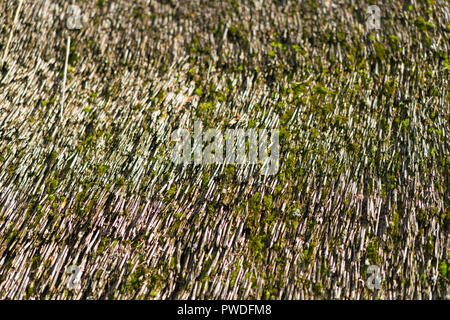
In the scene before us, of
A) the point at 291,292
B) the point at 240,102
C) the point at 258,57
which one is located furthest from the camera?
the point at 258,57

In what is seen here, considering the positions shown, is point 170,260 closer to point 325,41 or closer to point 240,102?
point 240,102

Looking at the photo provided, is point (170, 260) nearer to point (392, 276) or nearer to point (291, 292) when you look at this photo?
point (291, 292)

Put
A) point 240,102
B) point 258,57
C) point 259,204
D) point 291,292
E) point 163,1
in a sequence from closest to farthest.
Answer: point 291,292 → point 259,204 → point 240,102 → point 258,57 → point 163,1

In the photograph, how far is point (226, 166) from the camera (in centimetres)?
284

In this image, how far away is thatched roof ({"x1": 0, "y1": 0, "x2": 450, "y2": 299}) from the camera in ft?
8.16

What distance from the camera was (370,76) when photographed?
320 cm

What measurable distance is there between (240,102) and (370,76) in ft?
3.44

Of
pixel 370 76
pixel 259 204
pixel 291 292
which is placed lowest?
pixel 291 292

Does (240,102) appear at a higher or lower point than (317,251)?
higher

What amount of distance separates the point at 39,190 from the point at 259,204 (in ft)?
4.86

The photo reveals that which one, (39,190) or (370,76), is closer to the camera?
(39,190)

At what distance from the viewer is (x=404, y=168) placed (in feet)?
9.09

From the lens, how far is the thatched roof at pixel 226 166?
249 centimetres

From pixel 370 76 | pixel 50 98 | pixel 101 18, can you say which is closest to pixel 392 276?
pixel 370 76
